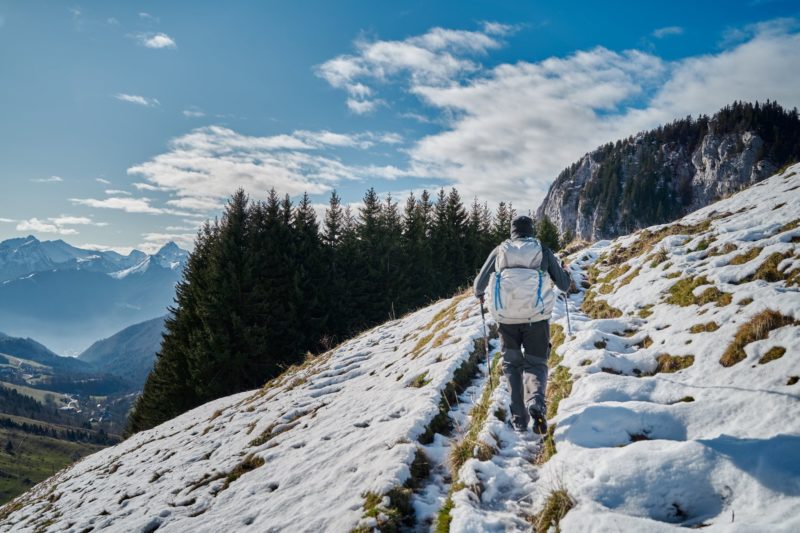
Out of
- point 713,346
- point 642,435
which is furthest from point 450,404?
point 713,346

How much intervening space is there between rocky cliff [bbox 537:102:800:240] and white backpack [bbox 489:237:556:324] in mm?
142372

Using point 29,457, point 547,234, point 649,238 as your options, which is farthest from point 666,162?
point 29,457

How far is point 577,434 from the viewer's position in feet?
16.2

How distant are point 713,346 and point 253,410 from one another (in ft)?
40.2

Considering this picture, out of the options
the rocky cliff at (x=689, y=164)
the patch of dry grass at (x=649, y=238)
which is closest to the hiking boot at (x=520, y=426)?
the patch of dry grass at (x=649, y=238)

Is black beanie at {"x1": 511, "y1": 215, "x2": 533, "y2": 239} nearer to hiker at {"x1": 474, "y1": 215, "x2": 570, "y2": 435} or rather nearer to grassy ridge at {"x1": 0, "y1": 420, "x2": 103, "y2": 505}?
hiker at {"x1": 474, "y1": 215, "x2": 570, "y2": 435}

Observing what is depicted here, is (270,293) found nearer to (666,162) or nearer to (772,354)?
(772,354)

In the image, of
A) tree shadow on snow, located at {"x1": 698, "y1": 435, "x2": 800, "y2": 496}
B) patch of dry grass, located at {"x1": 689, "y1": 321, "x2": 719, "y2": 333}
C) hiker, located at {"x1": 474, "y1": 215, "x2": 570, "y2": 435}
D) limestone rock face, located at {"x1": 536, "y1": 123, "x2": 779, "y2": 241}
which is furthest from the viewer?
limestone rock face, located at {"x1": 536, "y1": 123, "x2": 779, "y2": 241}

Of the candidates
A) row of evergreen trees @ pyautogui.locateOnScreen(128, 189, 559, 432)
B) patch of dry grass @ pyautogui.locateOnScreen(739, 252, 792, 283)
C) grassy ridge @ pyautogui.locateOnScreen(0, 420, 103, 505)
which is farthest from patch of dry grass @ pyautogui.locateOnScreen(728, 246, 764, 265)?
grassy ridge @ pyautogui.locateOnScreen(0, 420, 103, 505)

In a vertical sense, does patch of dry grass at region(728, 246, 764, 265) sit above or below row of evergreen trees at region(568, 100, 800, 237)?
below

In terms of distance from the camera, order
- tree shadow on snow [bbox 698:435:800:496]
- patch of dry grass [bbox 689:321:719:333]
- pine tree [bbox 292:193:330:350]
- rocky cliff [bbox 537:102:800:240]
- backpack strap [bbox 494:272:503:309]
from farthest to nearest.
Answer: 1. rocky cliff [bbox 537:102:800:240]
2. pine tree [bbox 292:193:330:350]
3. patch of dry grass [bbox 689:321:719:333]
4. backpack strap [bbox 494:272:503:309]
5. tree shadow on snow [bbox 698:435:800:496]

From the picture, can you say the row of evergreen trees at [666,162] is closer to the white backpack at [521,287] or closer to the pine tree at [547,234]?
the pine tree at [547,234]

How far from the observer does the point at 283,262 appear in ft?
108

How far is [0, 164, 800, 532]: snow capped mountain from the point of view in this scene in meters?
3.78
